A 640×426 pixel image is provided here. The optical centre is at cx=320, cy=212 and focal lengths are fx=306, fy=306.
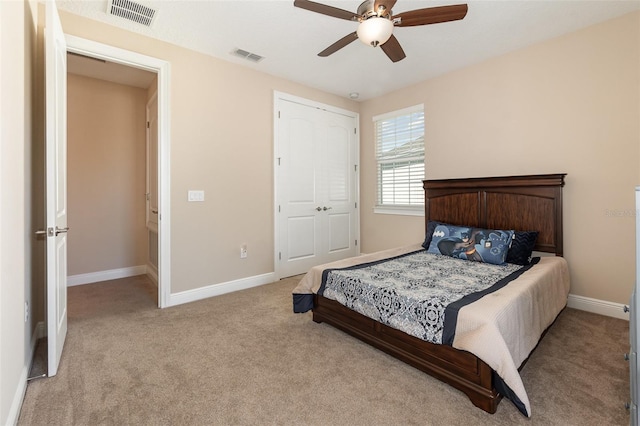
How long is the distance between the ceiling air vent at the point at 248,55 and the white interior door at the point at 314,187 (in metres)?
0.62

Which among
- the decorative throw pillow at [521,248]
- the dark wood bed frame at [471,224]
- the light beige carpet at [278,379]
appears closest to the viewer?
the light beige carpet at [278,379]

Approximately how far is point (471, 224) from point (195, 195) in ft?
10.2

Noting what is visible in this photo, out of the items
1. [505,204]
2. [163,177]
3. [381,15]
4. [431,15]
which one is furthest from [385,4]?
[163,177]

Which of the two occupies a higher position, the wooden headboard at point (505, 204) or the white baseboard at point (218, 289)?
the wooden headboard at point (505, 204)

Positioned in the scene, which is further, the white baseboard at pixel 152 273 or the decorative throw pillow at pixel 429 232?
the white baseboard at pixel 152 273

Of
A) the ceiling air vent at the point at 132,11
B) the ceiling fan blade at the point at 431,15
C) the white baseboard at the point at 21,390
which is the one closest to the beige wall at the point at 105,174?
the ceiling air vent at the point at 132,11

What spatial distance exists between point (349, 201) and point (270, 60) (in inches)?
91.8

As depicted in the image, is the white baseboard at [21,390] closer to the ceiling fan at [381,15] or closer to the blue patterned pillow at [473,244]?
the ceiling fan at [381,15]

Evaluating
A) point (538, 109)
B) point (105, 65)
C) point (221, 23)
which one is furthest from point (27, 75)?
point (538, 109)

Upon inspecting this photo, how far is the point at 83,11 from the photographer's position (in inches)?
101

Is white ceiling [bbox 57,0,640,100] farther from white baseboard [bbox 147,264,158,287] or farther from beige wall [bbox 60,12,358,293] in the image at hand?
white baseboard [bbox 147,264,158,287]

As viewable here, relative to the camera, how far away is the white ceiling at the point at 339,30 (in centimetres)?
250

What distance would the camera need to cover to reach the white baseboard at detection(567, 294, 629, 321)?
273 centimetres

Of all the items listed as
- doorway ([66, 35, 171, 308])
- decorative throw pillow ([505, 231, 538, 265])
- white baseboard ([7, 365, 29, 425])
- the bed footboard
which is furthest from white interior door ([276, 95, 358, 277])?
white baseboard ([7, 365, 29, 425])
